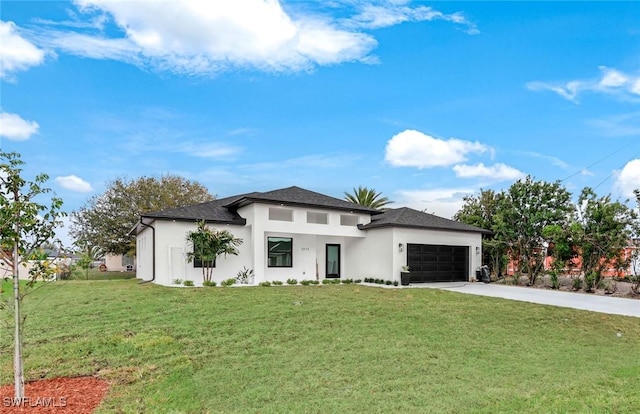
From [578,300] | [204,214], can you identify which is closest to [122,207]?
[204,214]

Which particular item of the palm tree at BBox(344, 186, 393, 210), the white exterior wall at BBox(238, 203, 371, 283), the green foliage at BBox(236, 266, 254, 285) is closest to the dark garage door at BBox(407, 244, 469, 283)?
the white exterior wall at BBox(238, 203, 371, 283)

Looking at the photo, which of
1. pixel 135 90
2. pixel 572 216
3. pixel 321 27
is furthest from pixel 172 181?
pixel 572 216

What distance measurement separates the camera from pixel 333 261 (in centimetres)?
2078

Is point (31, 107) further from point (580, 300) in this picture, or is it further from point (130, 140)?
point (580, 300)

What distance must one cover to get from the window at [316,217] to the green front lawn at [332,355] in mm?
7915

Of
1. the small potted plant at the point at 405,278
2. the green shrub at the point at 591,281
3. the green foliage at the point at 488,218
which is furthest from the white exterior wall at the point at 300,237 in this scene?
the green shrub at the point at 591,281

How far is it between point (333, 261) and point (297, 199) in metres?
4.21

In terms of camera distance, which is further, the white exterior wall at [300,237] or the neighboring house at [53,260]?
the white exterior wall at [300,237]

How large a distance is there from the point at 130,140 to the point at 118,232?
1683 cm

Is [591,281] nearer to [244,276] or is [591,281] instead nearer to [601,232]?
[601,232]

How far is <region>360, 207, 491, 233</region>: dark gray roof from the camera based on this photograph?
61.8 feet

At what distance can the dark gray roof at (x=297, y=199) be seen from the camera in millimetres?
17719

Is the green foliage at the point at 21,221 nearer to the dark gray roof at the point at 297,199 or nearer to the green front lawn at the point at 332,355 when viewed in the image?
the green front lawn at the point at 332,355

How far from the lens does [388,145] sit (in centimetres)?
2156
